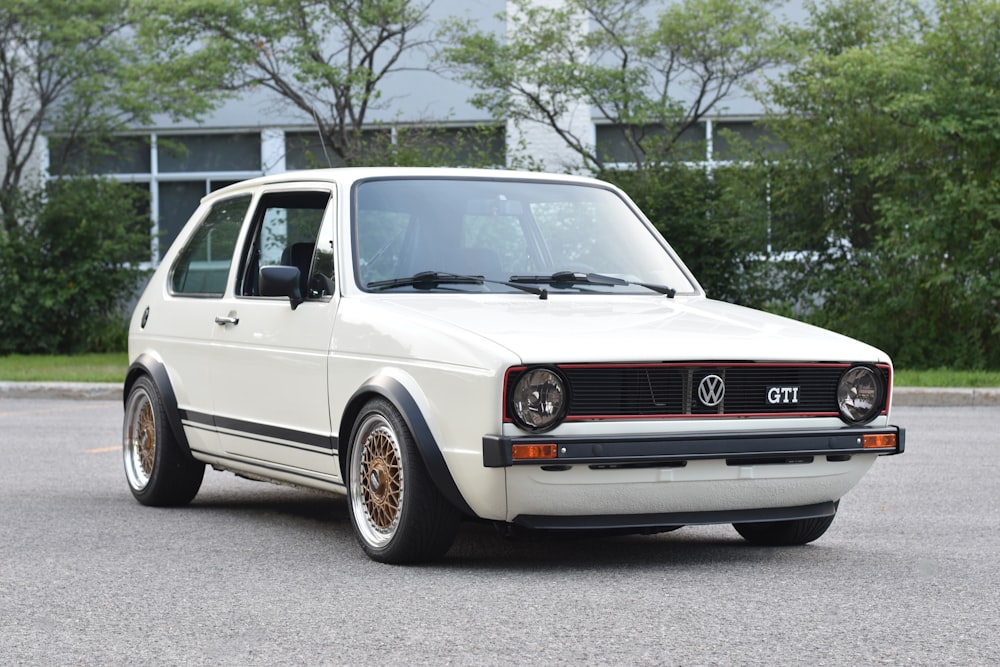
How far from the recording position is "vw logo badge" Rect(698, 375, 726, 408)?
618cm

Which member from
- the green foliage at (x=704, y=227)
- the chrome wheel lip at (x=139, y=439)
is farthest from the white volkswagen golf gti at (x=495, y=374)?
the green foliage at (x=704, y=227)

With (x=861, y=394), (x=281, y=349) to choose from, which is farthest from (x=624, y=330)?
(x=281, y=349)

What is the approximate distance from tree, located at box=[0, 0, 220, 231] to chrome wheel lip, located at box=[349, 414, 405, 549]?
19.5m

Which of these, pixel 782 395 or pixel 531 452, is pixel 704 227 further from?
pixel 531 452

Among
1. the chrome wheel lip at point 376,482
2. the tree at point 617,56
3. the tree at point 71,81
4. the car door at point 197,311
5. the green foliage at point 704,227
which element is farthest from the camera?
the tree at point 71,81

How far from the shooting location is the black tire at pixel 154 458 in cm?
848

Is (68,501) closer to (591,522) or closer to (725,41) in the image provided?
(591,522)

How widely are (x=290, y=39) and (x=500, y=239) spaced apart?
1848cm

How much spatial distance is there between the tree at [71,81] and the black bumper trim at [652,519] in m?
20.2

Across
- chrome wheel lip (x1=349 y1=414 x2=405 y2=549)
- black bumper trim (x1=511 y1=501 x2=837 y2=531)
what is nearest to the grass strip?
chrome wheel lip (x1=349 y1=414 x2=405 y2=549)

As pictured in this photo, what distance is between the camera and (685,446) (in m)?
6.06

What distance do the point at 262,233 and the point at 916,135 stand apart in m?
12.7

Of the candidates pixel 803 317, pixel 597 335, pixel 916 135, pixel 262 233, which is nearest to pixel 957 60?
pixel 916 135

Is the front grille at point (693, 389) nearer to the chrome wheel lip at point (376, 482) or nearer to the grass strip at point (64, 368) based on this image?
the chrome wheel lip at point (376, 482)
